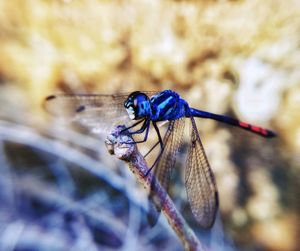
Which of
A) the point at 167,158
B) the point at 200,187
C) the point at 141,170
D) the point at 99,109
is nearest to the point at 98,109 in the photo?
the point at 99,109

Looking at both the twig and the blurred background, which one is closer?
the twig

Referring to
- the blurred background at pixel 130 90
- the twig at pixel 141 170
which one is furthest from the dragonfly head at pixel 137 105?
the blurred background at pixel 130 90

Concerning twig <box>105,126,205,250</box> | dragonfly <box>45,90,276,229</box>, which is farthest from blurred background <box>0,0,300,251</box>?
twig <box>105,126,205,250</box>

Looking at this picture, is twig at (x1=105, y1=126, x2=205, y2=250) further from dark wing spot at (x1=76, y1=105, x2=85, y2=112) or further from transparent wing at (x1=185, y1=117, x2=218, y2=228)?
dark wing spot at (x1=76, y1=105, x2=85, y2=112)

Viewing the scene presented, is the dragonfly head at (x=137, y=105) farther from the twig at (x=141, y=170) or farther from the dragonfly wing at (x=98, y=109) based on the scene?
the twig at (x=141, y=170)

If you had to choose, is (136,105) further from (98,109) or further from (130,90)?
(130,90)

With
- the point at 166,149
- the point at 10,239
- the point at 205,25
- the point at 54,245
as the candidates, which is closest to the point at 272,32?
the point at 205,25
